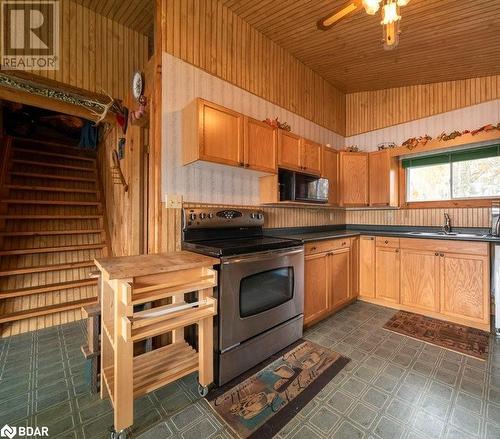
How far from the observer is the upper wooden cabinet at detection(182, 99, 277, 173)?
1995 mm

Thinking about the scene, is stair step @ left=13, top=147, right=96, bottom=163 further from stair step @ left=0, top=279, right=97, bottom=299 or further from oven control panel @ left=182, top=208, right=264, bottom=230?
oven control panel @ left=182, top=208, right=264, bottom=230

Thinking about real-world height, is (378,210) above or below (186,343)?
above

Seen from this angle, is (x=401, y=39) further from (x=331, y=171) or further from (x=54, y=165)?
(x=54, y=165)

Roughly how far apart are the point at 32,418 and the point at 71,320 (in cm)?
160

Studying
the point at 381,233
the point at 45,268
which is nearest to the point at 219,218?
the point at 381,233

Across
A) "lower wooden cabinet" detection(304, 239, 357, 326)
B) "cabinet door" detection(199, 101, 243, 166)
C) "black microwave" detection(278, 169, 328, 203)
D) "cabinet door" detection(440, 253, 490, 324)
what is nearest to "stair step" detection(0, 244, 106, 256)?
Result: "cabinet door" detection(199, 101, 243, 166)

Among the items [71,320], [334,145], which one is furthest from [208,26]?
[71,320]

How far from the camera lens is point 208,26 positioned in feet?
8.01

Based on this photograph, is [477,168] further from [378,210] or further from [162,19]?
[162,19]

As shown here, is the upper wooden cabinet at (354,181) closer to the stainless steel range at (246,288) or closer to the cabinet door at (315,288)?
the cabinet door at (315,288)

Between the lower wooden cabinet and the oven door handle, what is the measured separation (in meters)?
0.33

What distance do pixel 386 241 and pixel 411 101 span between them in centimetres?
223

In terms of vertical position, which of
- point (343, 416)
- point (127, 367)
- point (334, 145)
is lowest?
point (343, 416)

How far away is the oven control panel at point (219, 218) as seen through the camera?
2159 millimetres
